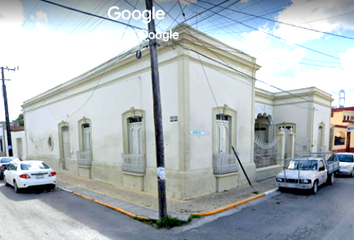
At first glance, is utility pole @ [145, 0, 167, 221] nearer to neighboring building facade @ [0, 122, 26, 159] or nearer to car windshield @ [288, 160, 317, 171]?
car windshield @ [288, 160, 317, 171]

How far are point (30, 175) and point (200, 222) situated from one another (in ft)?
25.9

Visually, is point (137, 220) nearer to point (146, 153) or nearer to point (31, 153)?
point (146, 153)

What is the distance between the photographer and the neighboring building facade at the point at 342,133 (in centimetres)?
2122

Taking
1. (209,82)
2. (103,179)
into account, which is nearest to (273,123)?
(209,82)

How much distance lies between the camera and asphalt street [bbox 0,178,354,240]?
473cm

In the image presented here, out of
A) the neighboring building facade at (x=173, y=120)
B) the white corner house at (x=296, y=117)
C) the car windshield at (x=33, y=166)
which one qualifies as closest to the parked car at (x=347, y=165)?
the white corner house at (x=296, y=117)

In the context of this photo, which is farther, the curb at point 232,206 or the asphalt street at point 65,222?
the curb at point 232,206

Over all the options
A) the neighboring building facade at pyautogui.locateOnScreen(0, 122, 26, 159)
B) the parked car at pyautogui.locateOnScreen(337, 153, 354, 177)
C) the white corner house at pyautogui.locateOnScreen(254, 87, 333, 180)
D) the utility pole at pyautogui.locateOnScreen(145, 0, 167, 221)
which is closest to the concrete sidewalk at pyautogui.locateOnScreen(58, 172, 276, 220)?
the utility pole at pyautogui.locateOnScreen(145, 0, 167, 221)

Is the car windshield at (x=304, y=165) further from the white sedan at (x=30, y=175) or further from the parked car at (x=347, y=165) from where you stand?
the white sedan at (x=30, y=175)

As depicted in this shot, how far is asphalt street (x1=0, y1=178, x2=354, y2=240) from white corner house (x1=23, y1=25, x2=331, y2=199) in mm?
2085

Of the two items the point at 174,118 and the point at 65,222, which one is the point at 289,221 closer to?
the point at 174,118

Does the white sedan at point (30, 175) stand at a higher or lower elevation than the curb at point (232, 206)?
higher

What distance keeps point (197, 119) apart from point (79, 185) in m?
7.25

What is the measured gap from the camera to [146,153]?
8.46m
